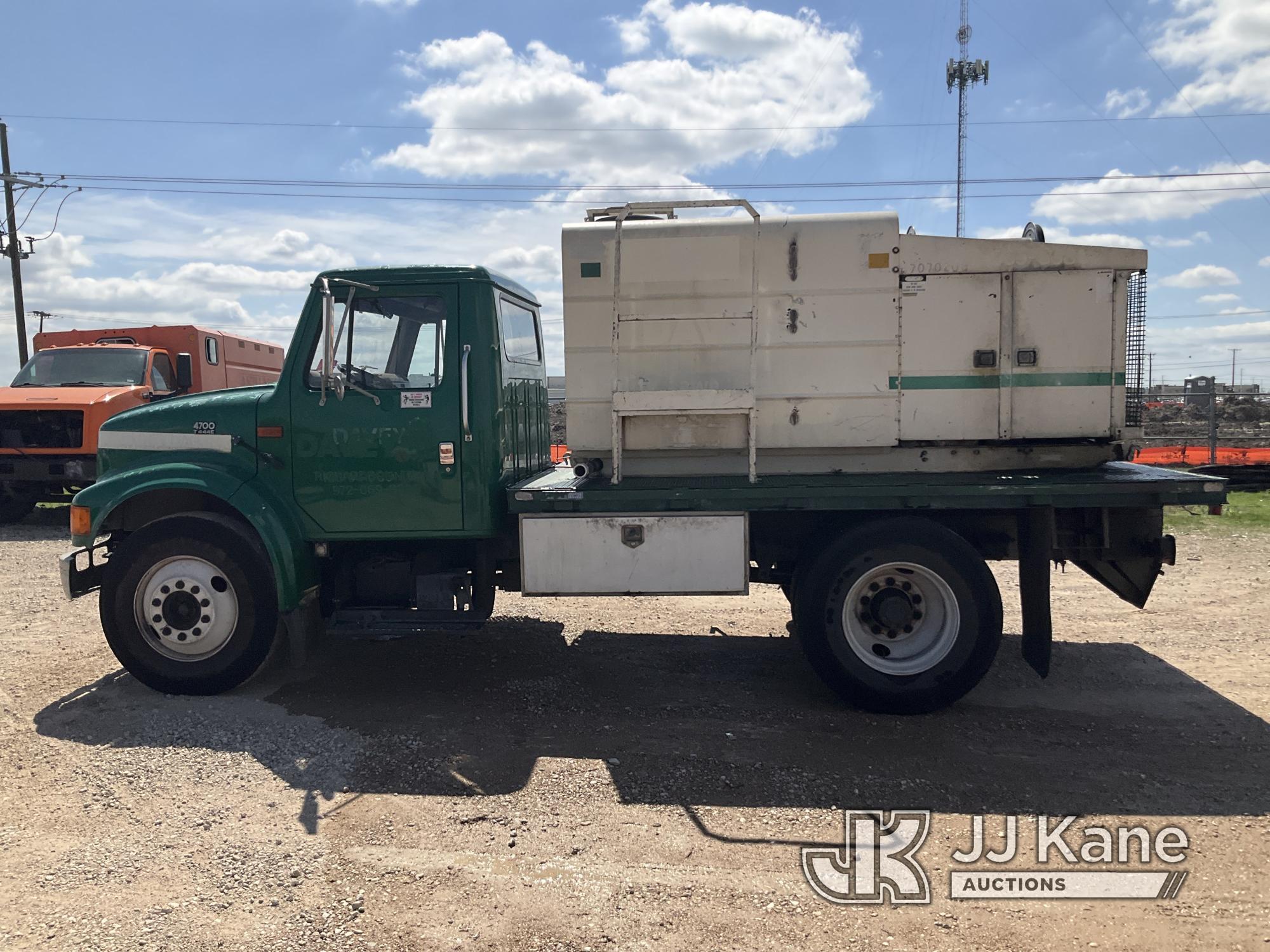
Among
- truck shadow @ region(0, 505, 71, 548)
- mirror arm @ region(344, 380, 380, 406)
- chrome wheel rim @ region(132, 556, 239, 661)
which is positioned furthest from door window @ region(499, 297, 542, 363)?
truck shadow @ region(0, 505, 71, 548)

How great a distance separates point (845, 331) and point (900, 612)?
174 centimetres

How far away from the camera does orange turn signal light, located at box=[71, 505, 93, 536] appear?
218 inches

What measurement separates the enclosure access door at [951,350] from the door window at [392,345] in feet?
9.34

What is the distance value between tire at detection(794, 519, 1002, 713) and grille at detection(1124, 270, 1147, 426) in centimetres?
144

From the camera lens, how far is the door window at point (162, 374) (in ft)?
44.3

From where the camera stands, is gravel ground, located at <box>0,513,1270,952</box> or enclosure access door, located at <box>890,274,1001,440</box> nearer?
gravel ground, located at <box>0,513,1270,952</box>

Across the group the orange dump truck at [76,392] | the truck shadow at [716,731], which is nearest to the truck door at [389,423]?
the truck shadow at [716,731]

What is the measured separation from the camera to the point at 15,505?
1336 centimetres

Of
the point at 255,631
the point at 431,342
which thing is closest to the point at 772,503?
the point at 431,342

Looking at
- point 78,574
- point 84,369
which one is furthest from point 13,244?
point 78,574

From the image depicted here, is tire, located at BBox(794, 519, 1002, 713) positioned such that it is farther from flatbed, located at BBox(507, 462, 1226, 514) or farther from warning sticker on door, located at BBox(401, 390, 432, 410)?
warning sticker on door, located at BBox(401, 390, 432, 410)

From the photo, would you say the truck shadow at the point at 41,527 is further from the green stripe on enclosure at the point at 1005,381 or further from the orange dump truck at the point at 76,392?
the green stripe on enclosure at the point at 1005,381

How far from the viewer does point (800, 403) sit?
539 centimetres

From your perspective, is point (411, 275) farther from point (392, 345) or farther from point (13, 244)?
point (13, 244)
